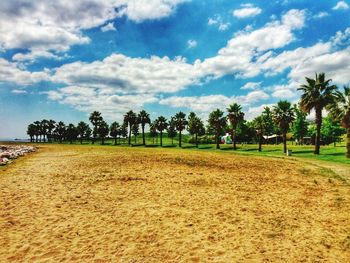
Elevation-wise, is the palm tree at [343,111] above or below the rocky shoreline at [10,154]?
above

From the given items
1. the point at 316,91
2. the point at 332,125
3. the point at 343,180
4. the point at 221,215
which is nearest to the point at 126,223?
the point at 221,215

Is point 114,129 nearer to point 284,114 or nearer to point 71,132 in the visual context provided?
point 71,132

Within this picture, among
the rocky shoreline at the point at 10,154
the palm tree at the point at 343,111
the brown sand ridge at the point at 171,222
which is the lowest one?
the brown sand ridge at the point at 171,222

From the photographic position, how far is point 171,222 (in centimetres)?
1104

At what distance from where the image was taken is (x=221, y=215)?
1207 cm

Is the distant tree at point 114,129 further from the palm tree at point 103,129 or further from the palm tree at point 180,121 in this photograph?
the palm tree at point 180,121

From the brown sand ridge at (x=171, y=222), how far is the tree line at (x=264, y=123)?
33776 millimetres

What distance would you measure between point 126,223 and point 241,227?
4.44 metres

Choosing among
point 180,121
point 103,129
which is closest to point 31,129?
point 103,129

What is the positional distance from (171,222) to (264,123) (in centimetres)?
6914

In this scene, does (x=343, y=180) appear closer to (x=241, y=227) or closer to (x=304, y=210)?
(x=304, y=210)

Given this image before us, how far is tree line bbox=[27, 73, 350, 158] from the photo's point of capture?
4982 cm

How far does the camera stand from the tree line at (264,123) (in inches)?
1961

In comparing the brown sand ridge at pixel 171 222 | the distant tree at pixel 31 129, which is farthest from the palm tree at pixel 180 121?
the distant tree at pixel 31 129
